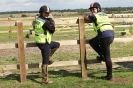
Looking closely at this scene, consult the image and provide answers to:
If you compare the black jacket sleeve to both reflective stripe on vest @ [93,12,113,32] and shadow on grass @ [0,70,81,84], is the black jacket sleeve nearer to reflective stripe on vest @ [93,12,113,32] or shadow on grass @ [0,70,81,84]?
reflective stripe on vest @ [93,12,113,32]

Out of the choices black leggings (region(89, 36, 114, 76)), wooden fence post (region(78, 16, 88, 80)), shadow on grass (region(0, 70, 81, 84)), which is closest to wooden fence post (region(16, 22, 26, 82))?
shadow on grass (region(0, 70, 81, 84))

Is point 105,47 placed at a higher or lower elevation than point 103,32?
lower

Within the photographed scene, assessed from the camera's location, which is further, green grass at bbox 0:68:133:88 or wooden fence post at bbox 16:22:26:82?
wooden fence post at bbox 16:22:26:82

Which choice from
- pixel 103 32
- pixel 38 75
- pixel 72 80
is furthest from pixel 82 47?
pixel 38 75

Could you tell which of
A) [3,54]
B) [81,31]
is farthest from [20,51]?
[3,54]

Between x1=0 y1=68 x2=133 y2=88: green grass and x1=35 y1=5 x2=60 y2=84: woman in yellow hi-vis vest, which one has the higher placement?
x1=35 y1=5 x2=60 y2=84: woman in yellow hi-vis vest

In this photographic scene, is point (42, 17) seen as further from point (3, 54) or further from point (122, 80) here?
point (3, 54)

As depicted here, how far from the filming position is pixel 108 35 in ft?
33.4

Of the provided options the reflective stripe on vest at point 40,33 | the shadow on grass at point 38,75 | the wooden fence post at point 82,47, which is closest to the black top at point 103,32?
the wooden fence post at point 82,47

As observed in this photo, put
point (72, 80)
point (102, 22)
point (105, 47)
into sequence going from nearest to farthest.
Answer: point (102, 22) < point (105, 47) < point (72, 80)

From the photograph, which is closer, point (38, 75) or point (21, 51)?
point (21, 51)

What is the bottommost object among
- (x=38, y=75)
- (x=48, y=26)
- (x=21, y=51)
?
(x=38, y=75)

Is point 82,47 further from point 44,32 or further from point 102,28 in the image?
point 44,32

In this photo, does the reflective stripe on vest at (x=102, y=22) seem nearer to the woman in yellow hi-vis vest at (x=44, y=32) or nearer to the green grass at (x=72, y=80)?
the woman in yellow hi-vis vest at (x=44, y=32)
